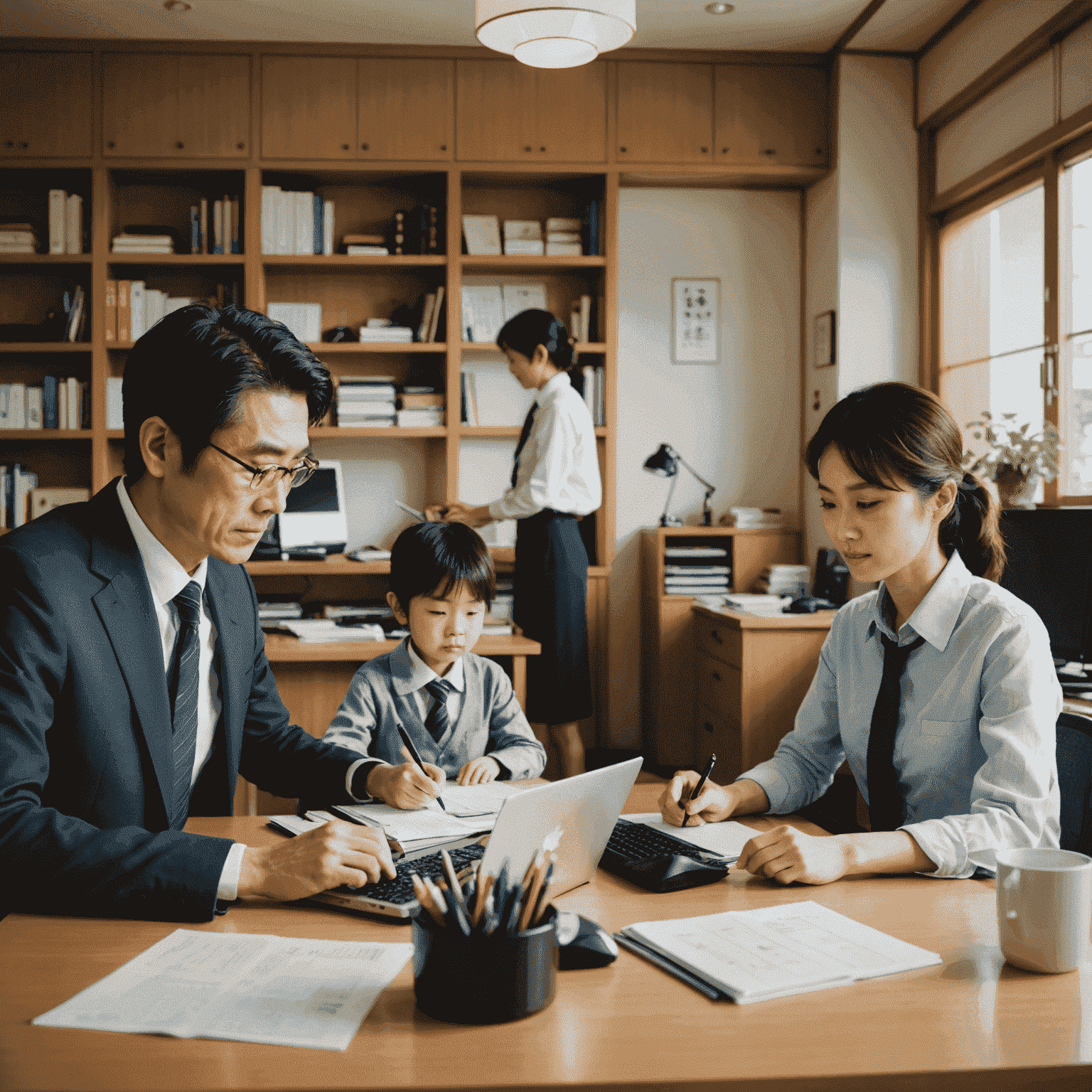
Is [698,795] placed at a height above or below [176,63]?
below

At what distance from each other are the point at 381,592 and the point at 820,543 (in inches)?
77.0

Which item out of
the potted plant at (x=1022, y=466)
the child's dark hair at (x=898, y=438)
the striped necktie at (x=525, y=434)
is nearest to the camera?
the child's dark hair at (x=898, y=438)

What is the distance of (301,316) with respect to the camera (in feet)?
14.8

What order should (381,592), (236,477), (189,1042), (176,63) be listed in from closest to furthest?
1. (189,1042)
2. (236,477)
3. (176,63)
4. (381,592)

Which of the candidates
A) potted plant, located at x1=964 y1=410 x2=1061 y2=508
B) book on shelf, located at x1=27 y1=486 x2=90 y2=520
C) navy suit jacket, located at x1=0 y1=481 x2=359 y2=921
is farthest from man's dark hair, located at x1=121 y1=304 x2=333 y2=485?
book on shelf, located at x1=27 y1=486 x2=90 y2=520

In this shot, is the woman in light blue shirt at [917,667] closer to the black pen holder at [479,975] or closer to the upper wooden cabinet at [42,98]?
the black pen holder at [479,975]

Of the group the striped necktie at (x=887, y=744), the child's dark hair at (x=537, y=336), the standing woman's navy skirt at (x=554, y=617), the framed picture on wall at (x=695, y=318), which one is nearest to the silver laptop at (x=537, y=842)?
the striped necktie at (x=887, y=744)

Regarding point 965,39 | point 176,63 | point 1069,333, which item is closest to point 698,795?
point 1069,333

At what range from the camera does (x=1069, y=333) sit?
11.2 ft

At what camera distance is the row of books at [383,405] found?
448 centimetres

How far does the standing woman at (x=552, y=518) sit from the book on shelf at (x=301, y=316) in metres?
1.07

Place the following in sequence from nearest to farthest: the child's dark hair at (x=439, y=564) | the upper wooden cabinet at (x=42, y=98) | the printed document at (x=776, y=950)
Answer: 1. the printed document at (x=776, y=950)
2. the child's dark hair at (x=439, y=564)
3. the upper wooden cabinet at (x=42, y=98)

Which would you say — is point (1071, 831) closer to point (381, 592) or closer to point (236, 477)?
point (236, 477)

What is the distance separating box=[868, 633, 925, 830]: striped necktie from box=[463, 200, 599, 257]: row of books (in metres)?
3.33
